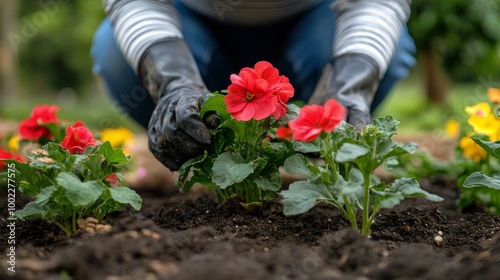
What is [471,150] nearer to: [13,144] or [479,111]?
[479,111]

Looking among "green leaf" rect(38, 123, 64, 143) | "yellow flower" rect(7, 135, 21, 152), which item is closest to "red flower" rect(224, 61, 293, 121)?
"green leaf" rect(38, 123, 64, 143)

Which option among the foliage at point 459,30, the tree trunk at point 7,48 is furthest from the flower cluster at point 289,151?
the tree trunk at point 7,48

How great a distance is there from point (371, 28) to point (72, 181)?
107 centimetres

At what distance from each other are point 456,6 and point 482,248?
167 inches

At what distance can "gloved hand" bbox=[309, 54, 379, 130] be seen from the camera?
174 cm

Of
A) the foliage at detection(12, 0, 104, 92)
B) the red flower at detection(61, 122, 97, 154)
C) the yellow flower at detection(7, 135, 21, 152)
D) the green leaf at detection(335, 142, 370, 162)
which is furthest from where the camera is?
the foliage at detection(12, 0, 104, 92)

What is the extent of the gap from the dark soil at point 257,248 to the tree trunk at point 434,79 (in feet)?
15.1

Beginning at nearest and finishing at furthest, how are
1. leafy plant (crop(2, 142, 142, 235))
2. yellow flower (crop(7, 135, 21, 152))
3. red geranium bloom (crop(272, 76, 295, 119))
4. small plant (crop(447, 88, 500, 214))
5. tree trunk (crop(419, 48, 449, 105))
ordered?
leafy plant (crop(2, 142, 142, 235))
red geranium bloom (crop(272, 76, 295, 119))
small plant (crop(447, 88, 500, 214))
yellow flower (crop(7, 135, 21, 152))
tree trunk (crop(419, 48, 449, 105))

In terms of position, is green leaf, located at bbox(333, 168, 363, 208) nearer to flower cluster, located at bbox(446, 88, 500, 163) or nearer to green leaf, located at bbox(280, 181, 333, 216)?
green leaf, located at bbox(280, 181, 333, 216)

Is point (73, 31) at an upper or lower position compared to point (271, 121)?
lower

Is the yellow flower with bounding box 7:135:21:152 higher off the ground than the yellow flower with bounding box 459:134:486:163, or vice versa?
the yellow flower with bounding box 7:135:21:152

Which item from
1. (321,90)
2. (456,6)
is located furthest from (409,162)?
(456,6)

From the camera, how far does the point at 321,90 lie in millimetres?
1890

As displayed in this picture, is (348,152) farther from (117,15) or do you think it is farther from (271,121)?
(117,15)
